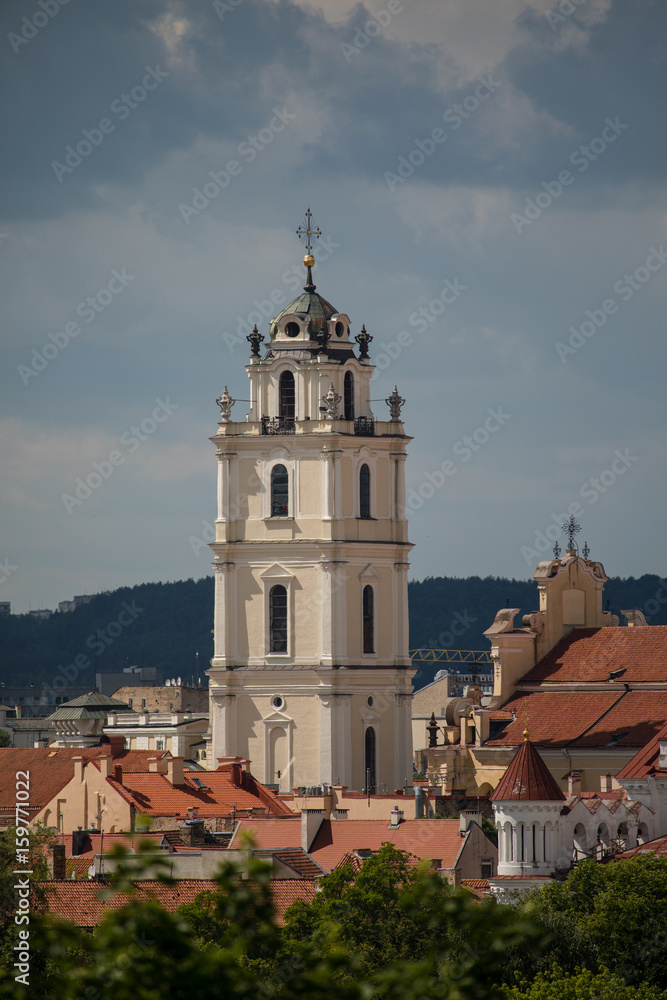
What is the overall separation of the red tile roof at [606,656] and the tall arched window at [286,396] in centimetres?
1660

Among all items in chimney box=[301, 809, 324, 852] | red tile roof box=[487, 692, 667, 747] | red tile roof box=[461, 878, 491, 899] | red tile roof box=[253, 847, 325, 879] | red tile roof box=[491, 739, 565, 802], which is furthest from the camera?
red tile roof box=[487, 692, 667, 747]

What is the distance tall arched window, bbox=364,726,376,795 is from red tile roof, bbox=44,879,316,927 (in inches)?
1437

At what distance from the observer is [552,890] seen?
2019 inches

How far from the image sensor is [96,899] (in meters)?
46.5

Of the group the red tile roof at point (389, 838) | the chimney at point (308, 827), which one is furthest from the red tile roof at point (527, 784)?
the chimney at point (308, 827)

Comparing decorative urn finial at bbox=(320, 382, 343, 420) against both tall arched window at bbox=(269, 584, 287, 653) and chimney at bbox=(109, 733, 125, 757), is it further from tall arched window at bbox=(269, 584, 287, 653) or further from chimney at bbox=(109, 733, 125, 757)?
chimney at bbox=(109, 733, 125, 757)

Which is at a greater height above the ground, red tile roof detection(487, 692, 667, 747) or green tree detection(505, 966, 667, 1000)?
red tile roof detection(487, 692, 667, 747)

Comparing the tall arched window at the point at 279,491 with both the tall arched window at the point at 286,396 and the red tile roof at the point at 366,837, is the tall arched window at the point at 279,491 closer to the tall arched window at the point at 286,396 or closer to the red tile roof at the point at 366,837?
the tall arched window at the point at 286,396

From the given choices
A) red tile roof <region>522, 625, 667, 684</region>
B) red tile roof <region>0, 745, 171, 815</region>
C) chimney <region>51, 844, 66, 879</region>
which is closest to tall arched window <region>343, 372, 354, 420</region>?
red tile roof <region>522, 625, 667, 684</region>

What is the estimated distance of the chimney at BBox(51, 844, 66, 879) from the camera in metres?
55.6

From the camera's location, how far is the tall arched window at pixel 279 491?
295 ft

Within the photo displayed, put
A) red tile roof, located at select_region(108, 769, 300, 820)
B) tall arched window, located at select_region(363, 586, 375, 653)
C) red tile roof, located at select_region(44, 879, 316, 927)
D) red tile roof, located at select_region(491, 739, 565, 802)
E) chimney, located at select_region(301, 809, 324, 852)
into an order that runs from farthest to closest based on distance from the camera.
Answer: tall arched window, located at select_region(363, 586, 375, 653) < red tile roof, located at select_region(108, 769, 300, 820) < chimney, located at select_region(301, 809, 324, 852) < red tile roof, located at select_region(491, 739, 565, 802) < red tile roof, located at select_region(44, 879, 316, 927)

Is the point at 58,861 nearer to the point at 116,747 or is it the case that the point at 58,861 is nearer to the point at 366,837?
the point at 366,837

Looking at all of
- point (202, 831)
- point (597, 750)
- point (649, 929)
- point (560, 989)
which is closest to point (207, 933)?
point (560, 989)
